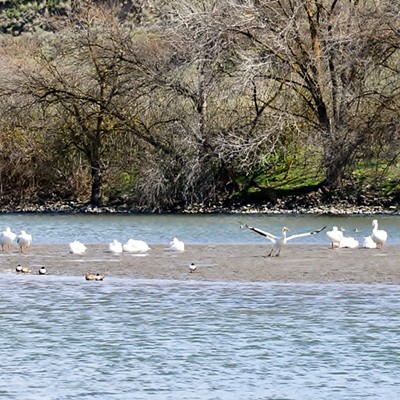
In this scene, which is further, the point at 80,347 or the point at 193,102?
the point at 193,102

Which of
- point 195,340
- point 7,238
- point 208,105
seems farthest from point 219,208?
point 195,340

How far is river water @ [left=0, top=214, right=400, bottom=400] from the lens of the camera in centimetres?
1542

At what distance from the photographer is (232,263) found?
26.0 metres

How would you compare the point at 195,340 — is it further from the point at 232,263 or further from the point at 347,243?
the point at 347,243

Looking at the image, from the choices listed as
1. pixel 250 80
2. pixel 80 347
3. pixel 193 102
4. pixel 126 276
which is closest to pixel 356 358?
pixel 80 347

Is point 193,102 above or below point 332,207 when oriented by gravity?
above

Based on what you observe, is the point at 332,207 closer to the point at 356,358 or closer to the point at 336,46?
the point at 336,46

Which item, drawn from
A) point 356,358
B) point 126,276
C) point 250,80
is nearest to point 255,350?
point 356,358

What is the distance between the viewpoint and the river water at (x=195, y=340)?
15.4 m

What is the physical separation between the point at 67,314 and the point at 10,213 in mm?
24944

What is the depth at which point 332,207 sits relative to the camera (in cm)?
4219

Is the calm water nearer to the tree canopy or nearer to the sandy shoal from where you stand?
the tree canopy

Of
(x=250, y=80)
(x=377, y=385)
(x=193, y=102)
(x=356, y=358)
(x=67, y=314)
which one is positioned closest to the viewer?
(x=377, y=385)

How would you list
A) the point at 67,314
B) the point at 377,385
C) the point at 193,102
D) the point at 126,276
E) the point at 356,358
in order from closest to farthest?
the point at 377,385 → the point at 356,358 → the point at 67,314 → the point at 126,276 → the point at 193,102
